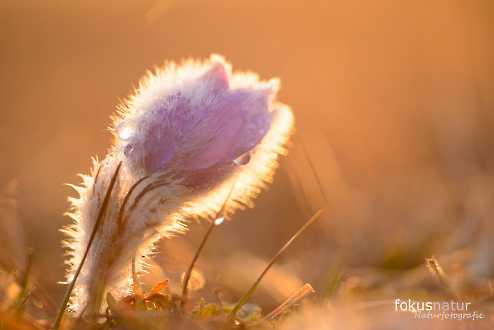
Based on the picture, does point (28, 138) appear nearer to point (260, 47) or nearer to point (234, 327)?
point (234, 327)

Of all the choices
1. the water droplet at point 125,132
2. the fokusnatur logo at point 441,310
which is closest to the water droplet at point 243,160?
the water droplet at point 125,132

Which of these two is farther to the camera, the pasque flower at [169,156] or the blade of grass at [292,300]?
the blade of grass at [292,300]

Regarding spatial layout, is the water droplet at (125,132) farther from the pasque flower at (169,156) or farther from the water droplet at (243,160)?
the water droplet at (243,160)

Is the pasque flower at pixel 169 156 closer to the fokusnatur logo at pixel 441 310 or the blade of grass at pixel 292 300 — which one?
the blade of grass at pixel 292 300

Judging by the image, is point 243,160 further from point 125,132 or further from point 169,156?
point 125,132

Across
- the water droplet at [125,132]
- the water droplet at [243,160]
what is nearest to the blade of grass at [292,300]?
the water droplet at [243,160]

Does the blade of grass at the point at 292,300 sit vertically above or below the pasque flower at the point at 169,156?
below

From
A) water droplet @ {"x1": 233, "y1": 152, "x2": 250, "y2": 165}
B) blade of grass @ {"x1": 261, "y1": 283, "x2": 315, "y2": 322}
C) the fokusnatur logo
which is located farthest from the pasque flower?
the fokusnatur logo

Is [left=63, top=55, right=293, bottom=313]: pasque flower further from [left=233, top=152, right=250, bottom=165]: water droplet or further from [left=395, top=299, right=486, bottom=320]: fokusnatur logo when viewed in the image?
[left=395, top=299, right=486, bottom=320]: fokusnatur logo
